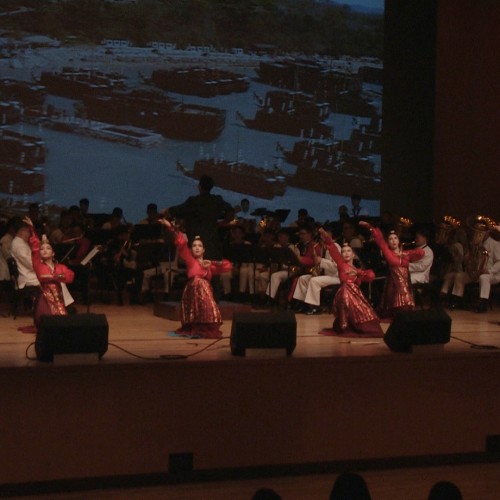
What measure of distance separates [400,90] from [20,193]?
5.81 m

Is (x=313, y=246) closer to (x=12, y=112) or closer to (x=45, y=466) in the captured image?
(x=12, y=112)

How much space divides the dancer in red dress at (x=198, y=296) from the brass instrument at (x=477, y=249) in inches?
135

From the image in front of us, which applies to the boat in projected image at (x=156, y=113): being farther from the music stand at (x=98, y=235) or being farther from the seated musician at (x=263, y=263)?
the music stand at (x=98, y=235)

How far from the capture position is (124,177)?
13.6m

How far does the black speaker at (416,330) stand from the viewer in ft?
21.6

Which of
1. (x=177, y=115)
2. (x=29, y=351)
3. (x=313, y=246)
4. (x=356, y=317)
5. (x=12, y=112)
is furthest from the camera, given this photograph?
(x=177, y=115)

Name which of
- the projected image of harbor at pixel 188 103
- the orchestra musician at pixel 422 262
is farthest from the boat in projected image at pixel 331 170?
the orchestra musician at pixel 422 262

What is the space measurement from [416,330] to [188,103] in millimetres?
8086

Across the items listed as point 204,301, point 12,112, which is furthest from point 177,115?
point 204,301

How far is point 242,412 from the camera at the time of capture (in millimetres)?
6172

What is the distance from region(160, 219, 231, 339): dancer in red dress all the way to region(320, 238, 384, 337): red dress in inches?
40.7

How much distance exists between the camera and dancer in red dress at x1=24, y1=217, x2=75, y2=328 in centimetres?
884

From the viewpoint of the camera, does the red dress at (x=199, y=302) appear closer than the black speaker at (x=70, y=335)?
No

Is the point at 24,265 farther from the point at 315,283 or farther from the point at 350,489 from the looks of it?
the point at 350,489
